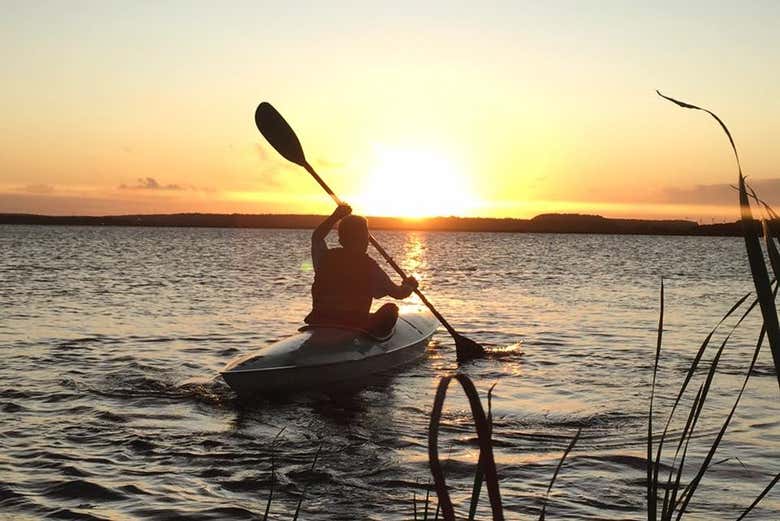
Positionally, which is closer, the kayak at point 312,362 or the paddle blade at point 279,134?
the kayak at point 312,362

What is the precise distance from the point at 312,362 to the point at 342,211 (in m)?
1.86

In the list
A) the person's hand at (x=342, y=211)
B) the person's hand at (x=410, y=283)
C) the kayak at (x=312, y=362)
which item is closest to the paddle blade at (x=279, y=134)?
the person's hand at (x=342, y=211)

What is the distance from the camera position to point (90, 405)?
7.92m

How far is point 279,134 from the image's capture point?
11.3 m

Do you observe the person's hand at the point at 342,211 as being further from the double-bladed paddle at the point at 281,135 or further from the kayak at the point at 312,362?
the double-bladed paddle at the point at 281,135

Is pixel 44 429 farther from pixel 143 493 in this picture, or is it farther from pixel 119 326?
pixel 119 326

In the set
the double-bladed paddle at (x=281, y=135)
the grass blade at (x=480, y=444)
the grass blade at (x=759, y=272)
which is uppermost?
the double-bladed paddle at (x=281, y=135)

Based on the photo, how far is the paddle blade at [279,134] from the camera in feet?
37.0

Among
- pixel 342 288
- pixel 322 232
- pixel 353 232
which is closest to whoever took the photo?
pixel 353 232

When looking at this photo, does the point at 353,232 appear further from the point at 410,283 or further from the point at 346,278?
the point at 410,283

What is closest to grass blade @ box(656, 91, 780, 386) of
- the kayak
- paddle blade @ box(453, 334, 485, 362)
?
the kayak

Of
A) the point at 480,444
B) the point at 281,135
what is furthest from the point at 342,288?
the point at 480,444

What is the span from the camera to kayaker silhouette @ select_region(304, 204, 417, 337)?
8695 millimetres

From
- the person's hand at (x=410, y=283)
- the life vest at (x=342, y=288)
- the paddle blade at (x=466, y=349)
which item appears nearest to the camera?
the life vest at (x=342, y=288)
